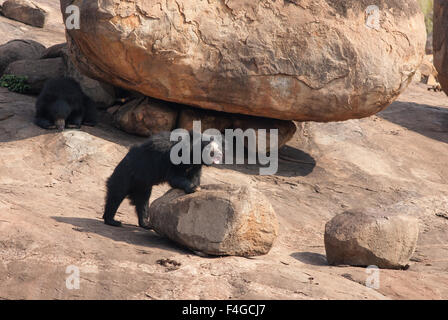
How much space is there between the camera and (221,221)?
5391 mm

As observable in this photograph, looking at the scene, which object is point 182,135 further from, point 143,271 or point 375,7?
point 375,7

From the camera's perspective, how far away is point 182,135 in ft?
19.5

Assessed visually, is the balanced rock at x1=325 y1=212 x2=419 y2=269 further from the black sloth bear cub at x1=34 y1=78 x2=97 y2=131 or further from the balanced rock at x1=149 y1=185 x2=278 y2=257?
the black sloth bear cub at x1=34 y1=78 x2=97 y2=131

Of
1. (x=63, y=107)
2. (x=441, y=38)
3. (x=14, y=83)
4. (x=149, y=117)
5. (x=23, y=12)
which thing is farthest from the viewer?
(x=23, y=12)

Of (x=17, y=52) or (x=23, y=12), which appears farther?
(x=23, y=12)

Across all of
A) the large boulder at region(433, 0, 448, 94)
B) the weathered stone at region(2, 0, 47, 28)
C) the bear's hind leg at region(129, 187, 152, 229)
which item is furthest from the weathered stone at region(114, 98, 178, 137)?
the large boulder at region(433, 0, 448, 94)

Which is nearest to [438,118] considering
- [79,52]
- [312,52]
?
[312,52]

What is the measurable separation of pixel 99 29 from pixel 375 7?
4293mm

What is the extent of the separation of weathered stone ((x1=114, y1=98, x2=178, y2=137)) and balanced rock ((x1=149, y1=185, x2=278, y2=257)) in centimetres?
372

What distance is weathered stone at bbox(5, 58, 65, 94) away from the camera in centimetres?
1038

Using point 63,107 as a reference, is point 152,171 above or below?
below

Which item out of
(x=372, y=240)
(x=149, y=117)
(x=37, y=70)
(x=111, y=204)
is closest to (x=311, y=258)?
(x=372, y=240)

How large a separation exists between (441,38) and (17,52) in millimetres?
9353

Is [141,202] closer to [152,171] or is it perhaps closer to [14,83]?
[152,171]
